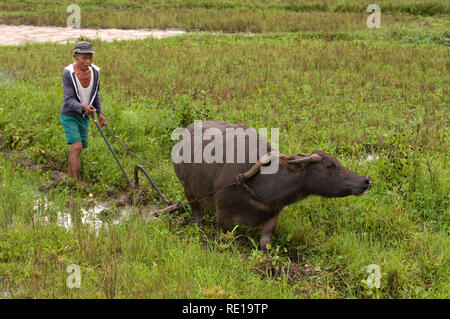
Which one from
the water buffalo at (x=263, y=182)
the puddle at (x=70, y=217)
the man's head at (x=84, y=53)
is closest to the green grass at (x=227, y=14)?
the man's head at (x=84, y=53)

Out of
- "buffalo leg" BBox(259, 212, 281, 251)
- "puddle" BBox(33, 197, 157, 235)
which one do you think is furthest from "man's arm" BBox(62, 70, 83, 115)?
"buffalo leg" BBox(259, 212, 281, 251)

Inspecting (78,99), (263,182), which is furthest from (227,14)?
(263,182)

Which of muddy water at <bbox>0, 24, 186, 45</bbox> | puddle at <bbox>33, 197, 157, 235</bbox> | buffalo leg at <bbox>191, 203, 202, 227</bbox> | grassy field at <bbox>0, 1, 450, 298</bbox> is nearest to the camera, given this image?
grassy field at <bbox>0, 1, 450, 298</bbox>

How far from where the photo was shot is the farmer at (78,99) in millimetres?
5114

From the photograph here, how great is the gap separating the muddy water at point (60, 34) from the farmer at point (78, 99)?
9729 millimetres

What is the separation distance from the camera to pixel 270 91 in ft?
29.3

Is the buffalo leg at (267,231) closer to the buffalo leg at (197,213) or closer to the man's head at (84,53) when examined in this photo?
the buffalo leg at (197,213)

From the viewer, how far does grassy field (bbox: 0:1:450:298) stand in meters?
3.51

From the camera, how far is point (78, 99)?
5.30 m

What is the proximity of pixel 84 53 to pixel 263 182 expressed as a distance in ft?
8.24

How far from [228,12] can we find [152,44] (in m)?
6.13

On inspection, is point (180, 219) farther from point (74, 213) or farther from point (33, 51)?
point (33, 51)

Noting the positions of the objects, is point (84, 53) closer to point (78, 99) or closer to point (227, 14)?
point (78, 99)

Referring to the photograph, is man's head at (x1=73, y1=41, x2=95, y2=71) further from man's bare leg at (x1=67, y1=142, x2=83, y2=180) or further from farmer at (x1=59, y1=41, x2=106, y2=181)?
man's bare leg at (x1=67, y1=142, x2=83, y2=180)
